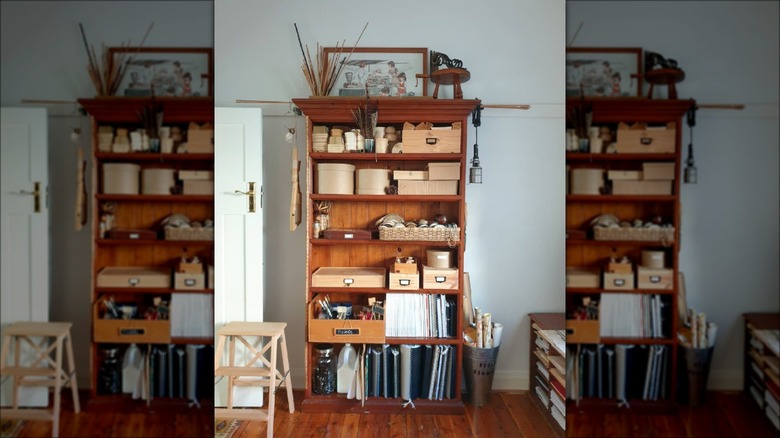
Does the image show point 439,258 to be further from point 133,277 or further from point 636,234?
point 133,277

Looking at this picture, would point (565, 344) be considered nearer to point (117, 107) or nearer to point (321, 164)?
point (321, 164)

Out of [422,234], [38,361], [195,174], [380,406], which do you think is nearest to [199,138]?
[195,174]

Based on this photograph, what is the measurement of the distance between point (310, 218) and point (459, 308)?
56 cm

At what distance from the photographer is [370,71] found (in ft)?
4.49

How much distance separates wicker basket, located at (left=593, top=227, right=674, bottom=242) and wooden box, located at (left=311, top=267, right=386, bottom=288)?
65cm

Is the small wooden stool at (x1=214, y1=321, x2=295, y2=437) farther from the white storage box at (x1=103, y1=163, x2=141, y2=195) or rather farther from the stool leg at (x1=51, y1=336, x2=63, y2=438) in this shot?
the white storage box at (x1=103, y1=163, x2=141, y2=195)

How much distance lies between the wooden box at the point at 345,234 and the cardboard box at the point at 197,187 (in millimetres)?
383

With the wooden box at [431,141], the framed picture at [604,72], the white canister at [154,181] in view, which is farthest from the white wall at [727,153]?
the white canister at [154,181]

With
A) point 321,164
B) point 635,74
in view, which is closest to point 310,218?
point 321,164

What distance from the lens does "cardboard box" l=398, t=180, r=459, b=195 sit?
4.57 ft

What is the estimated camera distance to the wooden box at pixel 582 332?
1.20 m

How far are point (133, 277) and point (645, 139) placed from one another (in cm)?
130

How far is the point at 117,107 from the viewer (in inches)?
37.6

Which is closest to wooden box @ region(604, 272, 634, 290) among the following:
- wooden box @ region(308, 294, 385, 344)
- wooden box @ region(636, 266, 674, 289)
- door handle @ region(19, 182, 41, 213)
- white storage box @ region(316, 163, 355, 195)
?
wooden box @ region(636, 266, 674, 289)
